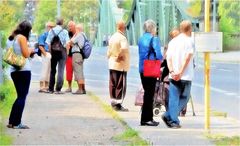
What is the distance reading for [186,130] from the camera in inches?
443

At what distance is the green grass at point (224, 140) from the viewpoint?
9670 mm

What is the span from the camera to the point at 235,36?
73.4m

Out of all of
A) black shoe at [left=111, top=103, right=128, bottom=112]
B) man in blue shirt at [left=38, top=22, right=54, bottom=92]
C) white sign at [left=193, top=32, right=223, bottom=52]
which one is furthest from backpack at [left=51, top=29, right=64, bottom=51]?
Answer: white sign at [left=193, top=32, right=223, bottom=52]

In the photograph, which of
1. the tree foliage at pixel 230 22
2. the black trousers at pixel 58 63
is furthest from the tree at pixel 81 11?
the black trousers at pixel 58 63

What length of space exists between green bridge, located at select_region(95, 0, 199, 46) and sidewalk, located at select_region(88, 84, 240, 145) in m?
36.1

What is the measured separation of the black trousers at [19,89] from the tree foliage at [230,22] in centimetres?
5958

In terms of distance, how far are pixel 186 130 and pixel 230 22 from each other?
2730 inches

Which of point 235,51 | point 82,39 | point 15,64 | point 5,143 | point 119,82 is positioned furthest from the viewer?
point 235,51

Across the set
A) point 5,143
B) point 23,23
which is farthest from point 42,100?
point 5,143

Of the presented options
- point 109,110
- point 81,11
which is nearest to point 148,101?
point 109,110

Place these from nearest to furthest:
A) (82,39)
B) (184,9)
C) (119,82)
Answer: (119,82)
(82,39)
(184,9)

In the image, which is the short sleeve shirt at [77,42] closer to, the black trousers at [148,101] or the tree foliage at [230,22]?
the black trousers at [148,101]

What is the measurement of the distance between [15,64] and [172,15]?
50.5 metres

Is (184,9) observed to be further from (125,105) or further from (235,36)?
(125,105)
